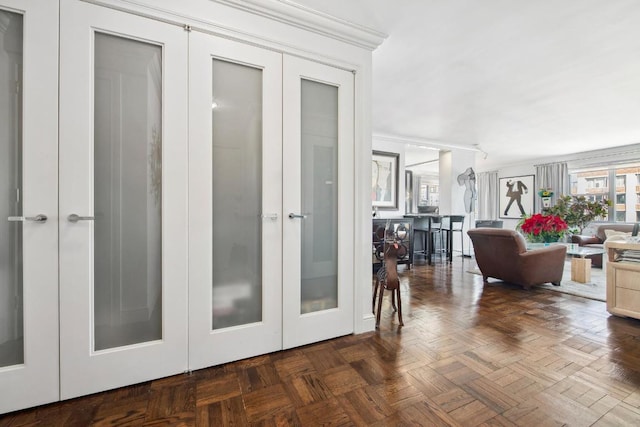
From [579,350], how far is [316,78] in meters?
2.73

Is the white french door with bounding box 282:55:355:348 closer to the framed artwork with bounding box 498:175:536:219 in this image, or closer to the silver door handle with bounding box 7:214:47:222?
the silver door handle with bounding box 7:214:47:222

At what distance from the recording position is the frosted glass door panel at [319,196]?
2.08 meters

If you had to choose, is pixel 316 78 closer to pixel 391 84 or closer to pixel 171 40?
pixel 171 40

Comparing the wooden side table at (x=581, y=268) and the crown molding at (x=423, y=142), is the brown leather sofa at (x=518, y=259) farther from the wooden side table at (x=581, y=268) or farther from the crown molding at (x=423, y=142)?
the crown molding at (x=423, y=142)

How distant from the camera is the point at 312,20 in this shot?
1.99m

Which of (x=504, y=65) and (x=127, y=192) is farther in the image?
(x=504, y=65)

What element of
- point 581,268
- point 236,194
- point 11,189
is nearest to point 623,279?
point 581,268

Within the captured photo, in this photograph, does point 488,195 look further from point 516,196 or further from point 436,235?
point 436,235

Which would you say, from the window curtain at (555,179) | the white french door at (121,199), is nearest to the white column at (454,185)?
the window curtain at (555,179)

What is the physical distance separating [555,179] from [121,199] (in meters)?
9.29

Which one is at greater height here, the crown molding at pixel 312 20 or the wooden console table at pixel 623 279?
the crown molding at pixel 312 20

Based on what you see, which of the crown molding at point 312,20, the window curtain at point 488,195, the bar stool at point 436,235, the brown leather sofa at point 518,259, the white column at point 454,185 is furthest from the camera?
the window curtain at point 488,195

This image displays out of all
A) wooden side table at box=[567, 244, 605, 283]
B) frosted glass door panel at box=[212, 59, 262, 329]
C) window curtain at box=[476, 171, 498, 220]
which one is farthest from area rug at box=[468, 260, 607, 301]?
window curtain at box=[476, 171, 498, 220]

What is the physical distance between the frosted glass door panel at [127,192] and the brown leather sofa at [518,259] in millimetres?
3772
